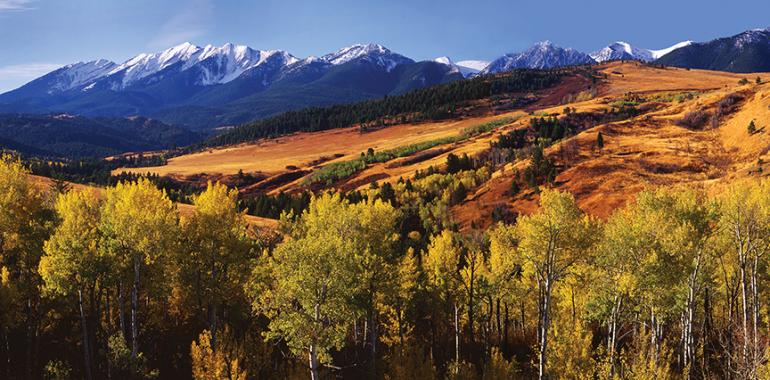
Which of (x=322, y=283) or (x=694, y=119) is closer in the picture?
(x=322, y=283)

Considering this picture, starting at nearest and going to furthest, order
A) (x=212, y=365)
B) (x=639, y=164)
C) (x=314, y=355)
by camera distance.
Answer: (x=314, y=355), (x=212, y=365), (x=639, y=164)

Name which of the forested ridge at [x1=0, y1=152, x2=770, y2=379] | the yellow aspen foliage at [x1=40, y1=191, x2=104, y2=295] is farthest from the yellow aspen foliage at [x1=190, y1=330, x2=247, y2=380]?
the yellow aspen foliage at [x1=40, y1=191, x2=104, y2=295]

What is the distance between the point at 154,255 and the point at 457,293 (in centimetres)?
3000

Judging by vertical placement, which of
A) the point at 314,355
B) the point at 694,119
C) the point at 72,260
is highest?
the point at 694,119

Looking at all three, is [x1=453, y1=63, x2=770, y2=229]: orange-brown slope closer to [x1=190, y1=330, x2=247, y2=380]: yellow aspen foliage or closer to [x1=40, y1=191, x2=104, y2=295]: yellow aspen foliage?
[x1=190, y1=330, x2=247, y2=380]: yellow aspen foliage

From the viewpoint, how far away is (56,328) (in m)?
47.2

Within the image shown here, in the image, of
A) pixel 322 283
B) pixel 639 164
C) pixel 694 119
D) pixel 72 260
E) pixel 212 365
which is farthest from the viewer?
pixel 694 119

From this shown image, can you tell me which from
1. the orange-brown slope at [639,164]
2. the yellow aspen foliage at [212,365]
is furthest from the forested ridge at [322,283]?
the orange-brown slope at [639,164]

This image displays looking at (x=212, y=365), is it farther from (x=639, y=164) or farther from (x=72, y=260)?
(x=639, y=164)

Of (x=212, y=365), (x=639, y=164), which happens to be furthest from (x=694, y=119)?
(x=212, y=365)

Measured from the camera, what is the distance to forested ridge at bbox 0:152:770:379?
3609 centimetres

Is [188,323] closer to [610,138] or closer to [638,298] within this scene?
[638,298]

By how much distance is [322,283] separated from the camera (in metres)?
33.6

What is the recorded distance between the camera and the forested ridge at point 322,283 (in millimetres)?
36094
